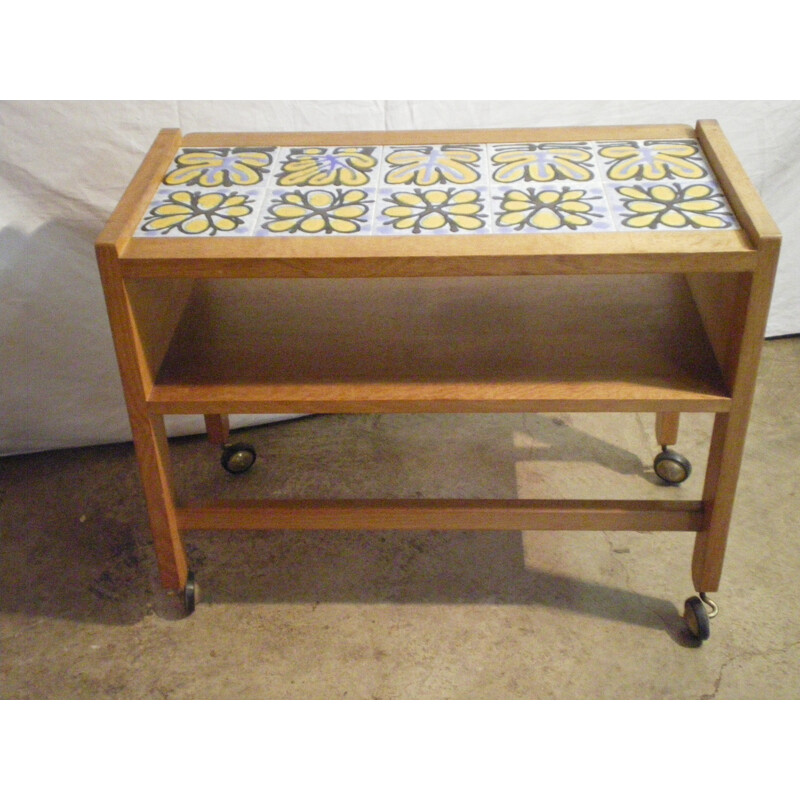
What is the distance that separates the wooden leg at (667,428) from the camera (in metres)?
1.99

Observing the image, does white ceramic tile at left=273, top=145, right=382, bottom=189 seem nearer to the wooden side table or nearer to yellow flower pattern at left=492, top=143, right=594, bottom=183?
the wooden side table

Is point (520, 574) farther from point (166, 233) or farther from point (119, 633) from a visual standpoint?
point (166, 233)

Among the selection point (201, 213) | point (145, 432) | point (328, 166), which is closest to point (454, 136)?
point (328, 166)

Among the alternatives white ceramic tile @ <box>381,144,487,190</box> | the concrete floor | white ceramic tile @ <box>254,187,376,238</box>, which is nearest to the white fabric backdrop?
the concrete floor

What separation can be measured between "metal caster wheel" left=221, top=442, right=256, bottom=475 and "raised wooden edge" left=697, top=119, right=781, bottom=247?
3.35 ft

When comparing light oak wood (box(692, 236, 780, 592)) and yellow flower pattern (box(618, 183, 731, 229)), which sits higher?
yellow flower pattern (box(618, 183, 731, 229))

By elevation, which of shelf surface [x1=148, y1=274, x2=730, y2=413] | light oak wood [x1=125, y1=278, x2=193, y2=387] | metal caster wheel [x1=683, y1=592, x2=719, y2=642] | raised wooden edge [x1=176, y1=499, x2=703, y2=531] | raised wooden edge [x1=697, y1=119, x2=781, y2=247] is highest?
raised wooden edge [x1=697, y1=119, x2=781, y2=247]

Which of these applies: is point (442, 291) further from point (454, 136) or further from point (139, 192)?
point (139, 192)

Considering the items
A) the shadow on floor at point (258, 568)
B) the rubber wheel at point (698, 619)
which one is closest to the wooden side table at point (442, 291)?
the rubber wheel at point (698, 619)

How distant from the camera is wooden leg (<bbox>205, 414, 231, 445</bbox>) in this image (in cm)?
203

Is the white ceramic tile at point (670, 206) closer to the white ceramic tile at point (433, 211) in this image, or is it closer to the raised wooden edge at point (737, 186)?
the raised wooden edge at point (737, 186)

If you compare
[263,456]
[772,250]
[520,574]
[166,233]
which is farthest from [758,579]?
[166,233]

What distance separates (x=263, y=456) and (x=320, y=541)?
28 centimetres

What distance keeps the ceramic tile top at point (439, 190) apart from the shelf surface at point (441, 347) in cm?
23
